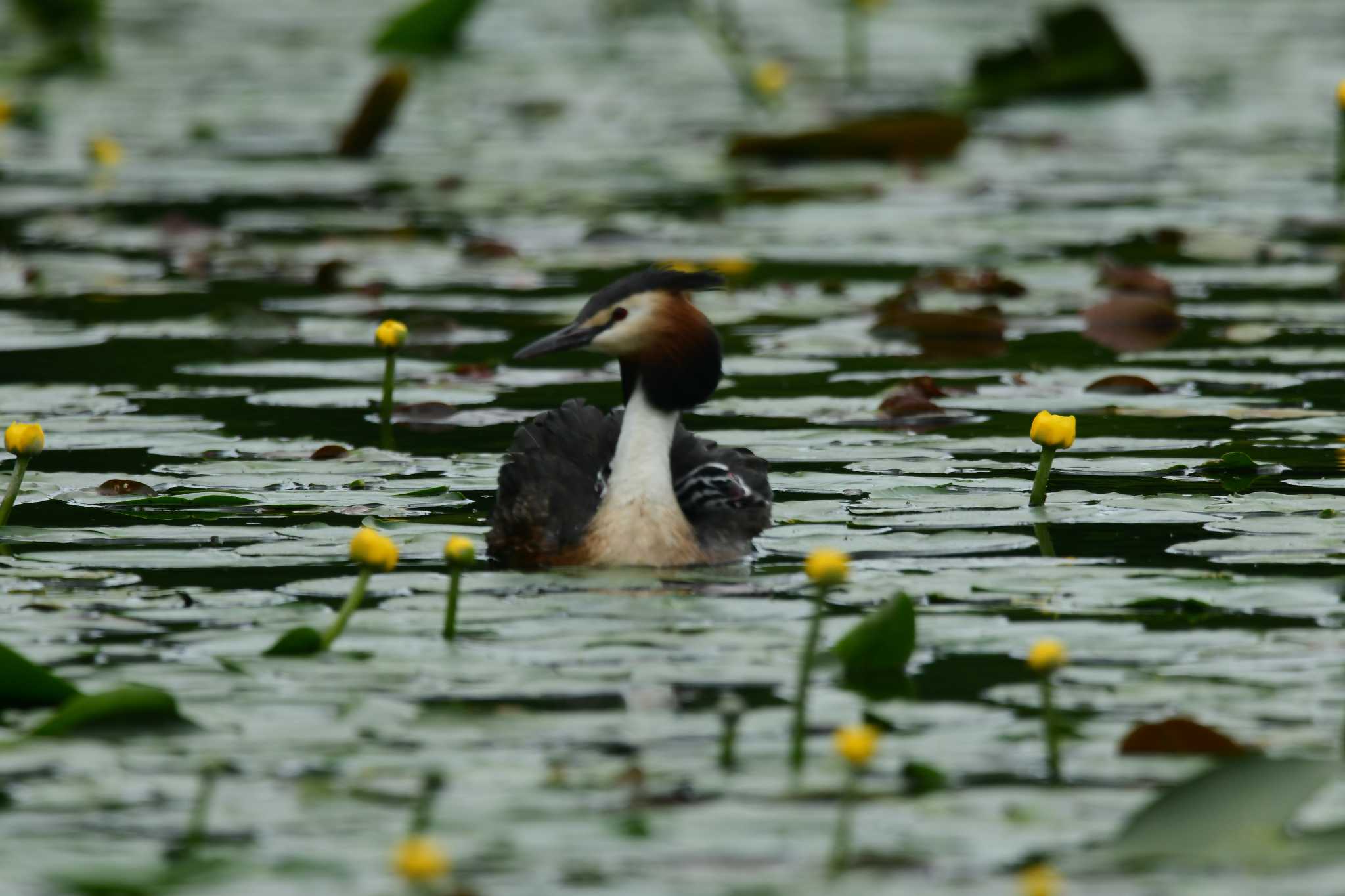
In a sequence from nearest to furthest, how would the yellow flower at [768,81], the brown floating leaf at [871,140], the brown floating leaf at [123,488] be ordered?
the brown floating leaf at [123,488]
the brown floating leaf at [871,140]
the yellow flower at [768,81]

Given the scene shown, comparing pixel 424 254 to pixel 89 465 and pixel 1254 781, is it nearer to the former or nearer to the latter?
pixel 89 465

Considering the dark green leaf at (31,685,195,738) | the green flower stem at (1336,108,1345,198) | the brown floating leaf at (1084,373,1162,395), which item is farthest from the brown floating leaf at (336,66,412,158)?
the dark green leaf at (31,685,195,738)

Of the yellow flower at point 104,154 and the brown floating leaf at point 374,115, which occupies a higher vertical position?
the brown floating leaf at point 374,115

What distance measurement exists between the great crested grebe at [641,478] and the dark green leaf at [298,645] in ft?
4.03

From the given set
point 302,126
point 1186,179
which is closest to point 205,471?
point 1186,179

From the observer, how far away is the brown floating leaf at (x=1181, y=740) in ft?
13.6

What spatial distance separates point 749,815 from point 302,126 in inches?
498

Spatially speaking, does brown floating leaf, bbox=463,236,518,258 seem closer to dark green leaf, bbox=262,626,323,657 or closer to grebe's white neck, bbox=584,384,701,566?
grebe's white neck, bbox=584,384,701,566

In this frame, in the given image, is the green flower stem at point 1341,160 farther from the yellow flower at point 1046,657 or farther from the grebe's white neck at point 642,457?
the yellow flower at point 1046,657

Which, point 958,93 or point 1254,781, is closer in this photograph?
point 1254,781

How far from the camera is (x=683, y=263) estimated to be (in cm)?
1010

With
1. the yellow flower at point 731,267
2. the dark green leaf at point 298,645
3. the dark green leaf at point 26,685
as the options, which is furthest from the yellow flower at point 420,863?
the yellow flower at point 731,267

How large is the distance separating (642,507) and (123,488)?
4.97 ft

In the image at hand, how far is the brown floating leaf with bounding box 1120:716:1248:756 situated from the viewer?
163 inches
